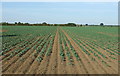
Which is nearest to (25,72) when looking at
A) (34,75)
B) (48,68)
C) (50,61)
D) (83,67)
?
(34,75)

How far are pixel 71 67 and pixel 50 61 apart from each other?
59.7 inches

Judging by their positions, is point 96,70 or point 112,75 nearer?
point 112,75

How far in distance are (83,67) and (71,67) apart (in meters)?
0.62

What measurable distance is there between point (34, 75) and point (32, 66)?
4.04 feet

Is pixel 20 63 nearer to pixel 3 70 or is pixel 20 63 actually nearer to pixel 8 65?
pixel 8 65

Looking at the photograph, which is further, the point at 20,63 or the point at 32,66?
the point at 20,63

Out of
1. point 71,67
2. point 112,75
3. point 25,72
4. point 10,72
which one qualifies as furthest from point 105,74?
point 10,72

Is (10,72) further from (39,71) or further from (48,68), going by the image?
(48,68)

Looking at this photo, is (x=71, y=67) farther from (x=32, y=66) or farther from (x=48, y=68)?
(x=32, y=66)

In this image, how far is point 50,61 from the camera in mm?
8008

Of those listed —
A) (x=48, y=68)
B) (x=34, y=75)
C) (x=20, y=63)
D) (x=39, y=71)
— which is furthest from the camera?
(x=20, y=63)

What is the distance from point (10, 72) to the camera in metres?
6.24

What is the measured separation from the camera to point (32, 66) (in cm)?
705

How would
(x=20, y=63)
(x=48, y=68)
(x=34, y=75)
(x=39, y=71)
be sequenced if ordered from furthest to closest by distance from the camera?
(x=20, y=63) → (x=48, y=68) → (x=39, y=71) → (x=34, y=75)
